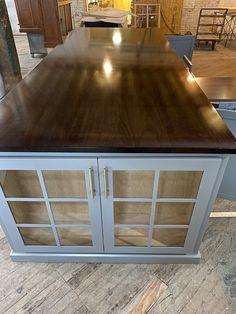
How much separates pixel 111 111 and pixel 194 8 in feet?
21.8

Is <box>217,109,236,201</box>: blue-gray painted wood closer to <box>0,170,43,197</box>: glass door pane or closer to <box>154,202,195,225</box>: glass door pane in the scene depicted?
<box>154,202,195,225</box>: glass door pane

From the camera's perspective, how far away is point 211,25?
5.96m

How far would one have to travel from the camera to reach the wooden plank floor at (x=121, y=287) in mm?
1226

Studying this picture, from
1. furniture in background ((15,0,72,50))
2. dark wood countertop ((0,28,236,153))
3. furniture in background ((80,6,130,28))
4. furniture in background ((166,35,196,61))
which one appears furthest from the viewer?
furniture in background ((80,6,130,28))

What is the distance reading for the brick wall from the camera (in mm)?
6137

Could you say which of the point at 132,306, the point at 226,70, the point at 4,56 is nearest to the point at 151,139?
the point at 132,306

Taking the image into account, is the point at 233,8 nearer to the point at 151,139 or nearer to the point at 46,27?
the point at 46,27

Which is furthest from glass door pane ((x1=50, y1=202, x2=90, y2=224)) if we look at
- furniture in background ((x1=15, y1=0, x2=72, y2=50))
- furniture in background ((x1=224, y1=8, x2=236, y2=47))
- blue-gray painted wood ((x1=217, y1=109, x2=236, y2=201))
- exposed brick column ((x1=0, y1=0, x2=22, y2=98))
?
furniture in background ((x1=224, y1=8, x2=236, y2=47))

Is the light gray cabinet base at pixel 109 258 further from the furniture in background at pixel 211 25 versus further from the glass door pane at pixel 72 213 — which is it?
the furniture in background at pixel 211 25

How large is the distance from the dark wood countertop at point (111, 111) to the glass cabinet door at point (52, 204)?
0.11 metres

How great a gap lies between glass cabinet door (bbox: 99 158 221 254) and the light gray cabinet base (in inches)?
1.9

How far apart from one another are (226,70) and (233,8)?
103 inches

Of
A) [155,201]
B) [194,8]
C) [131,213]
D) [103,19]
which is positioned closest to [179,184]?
[155,201]

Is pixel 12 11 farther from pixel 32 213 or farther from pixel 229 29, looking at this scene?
pixel 32 213
